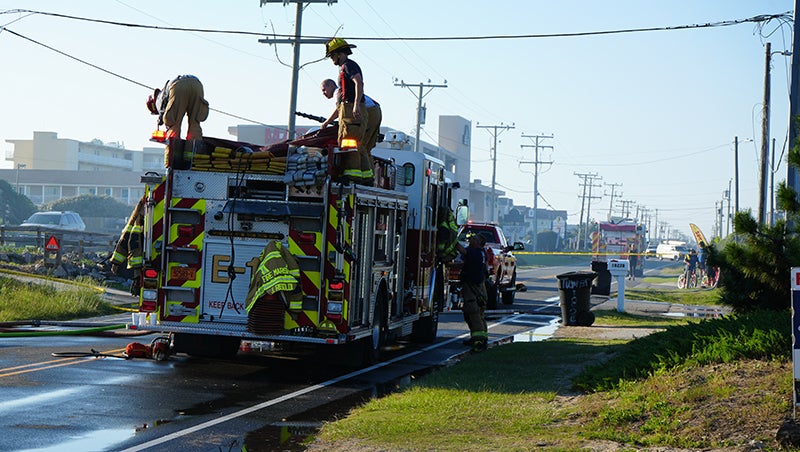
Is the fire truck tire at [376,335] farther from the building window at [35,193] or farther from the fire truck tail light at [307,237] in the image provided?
the building window at [35,193]

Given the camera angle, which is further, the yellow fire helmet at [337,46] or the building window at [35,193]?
the building window at [35,193]

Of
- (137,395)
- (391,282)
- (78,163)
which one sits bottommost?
(137,395)

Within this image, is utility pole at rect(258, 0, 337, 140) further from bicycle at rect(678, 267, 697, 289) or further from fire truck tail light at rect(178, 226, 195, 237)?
bicycle at rect(678, 267, 697, 289)

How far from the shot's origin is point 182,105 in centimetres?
1503

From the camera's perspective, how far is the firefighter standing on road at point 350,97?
1450 centimetres

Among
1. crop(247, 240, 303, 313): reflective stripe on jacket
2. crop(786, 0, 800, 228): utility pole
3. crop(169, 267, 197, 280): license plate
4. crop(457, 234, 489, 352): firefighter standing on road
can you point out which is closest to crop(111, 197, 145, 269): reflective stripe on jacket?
crop(169, 267, 197, 280): license plate

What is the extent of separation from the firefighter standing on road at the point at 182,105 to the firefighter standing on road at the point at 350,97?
1858 mm

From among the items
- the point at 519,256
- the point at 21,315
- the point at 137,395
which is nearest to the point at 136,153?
the point at 519,256

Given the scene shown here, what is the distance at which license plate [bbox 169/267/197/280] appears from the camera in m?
13.9

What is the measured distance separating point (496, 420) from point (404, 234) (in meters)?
6.52

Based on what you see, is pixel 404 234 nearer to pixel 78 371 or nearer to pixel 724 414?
pixel 78 371

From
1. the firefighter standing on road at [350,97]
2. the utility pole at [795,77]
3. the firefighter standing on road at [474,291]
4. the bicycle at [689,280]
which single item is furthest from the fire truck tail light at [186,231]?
the bicycle at [689,280]

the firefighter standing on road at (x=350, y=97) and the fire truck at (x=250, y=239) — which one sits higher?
the firefighter standing on road at (x=350, y=97)

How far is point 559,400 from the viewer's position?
11.6m
